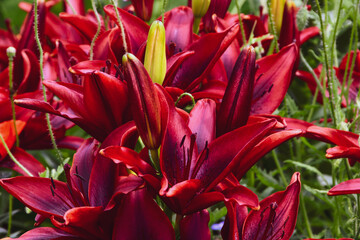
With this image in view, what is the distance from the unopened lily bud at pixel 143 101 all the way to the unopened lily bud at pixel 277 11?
27 cm

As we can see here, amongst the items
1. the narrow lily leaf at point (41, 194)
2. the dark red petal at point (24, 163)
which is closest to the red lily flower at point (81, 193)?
the narrow lily leaf at point (41, 194)

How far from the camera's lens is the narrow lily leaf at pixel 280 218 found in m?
0.40

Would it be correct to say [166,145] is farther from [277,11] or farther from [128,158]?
[277,11]

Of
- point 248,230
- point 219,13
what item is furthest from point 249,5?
point 248,230

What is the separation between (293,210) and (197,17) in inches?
8.9

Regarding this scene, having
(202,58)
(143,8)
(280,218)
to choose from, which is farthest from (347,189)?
(143,8)

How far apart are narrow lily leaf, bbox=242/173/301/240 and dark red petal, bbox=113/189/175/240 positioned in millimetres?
69

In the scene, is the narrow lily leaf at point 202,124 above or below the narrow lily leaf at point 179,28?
below

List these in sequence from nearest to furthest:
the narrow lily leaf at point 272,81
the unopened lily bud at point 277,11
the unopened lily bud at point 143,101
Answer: the unopened lily bud at point 143,101
the narrow lily leaf at point 272,81
the unopened lily bud at point 277,11

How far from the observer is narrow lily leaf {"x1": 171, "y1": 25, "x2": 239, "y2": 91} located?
44cm

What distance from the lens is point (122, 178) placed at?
372mm

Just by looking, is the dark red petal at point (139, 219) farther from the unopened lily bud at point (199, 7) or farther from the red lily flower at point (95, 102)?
the unopened lily bud at point (199, 7)

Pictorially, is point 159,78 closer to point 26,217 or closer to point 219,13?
point 219,13

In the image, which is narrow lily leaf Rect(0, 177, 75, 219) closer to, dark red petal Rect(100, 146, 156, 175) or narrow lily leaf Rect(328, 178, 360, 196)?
dark red petal Rect(100, 146, 156, 175)
